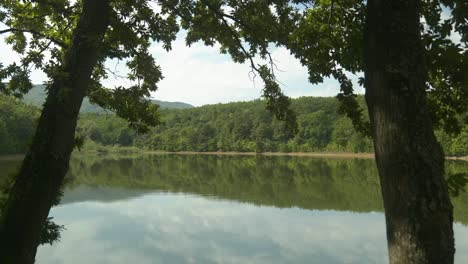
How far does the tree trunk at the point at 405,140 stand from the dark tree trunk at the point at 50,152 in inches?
125

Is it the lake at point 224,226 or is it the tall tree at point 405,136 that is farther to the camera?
the lake at point 224,226

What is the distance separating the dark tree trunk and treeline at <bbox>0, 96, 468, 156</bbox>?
86.6 meters

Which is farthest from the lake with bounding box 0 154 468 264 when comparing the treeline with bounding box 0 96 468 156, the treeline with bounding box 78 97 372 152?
the treeline with bounding box 78 97 372 152

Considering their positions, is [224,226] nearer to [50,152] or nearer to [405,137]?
[50,152]

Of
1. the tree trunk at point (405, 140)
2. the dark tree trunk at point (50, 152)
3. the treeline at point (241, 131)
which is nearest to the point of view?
the tree trunk at point (405, 140)

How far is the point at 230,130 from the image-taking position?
14388 centimetres

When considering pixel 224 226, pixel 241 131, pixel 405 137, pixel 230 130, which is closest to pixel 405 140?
pixel 405 137

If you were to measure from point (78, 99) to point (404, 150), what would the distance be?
3.62 m

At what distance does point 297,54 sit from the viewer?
661cm

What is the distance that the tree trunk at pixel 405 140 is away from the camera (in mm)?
2432

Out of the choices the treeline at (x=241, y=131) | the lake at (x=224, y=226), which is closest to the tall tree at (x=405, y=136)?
the lake at (x=224, y=226)

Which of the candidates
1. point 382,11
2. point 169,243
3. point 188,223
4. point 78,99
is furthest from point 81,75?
point 188,223

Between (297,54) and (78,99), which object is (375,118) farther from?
(297,54)

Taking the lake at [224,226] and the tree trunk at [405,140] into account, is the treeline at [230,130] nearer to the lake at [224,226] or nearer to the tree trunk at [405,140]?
the lake at [224,226]
